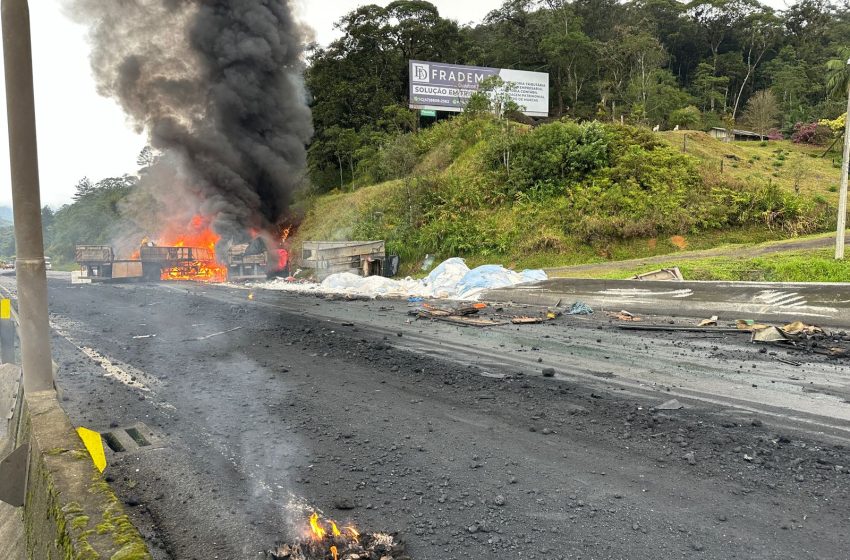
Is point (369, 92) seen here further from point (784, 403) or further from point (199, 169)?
point (784, 403)

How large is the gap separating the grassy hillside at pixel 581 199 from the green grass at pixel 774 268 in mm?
4525

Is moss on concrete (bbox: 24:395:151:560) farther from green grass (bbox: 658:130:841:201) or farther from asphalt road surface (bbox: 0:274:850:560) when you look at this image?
green grass (bbox: 658:130:841:201)

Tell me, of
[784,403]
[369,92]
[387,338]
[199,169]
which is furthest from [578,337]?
[369,92]

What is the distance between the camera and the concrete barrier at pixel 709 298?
9.81m

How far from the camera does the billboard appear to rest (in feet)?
118

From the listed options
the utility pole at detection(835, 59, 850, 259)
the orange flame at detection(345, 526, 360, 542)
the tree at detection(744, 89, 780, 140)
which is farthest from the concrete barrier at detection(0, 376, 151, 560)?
the tree at detection(744, 89, 780, 140)

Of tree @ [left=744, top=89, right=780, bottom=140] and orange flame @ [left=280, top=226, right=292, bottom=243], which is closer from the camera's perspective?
orange flame @ [left=280, top=226, right=292, bottom=243]

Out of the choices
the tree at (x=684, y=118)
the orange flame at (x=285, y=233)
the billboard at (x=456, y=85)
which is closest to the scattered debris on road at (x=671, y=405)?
the orange flame at (x=285, y=233)

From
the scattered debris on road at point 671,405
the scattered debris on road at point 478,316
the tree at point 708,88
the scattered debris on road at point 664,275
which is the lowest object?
the scattered debris on road at point 671,405

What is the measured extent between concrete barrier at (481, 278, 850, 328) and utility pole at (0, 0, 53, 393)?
11500mm

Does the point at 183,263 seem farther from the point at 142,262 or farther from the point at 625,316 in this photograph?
the point at 625,316

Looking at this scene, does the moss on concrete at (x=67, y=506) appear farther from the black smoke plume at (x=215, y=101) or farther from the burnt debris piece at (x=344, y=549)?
the black smoke plume at (x=215, y=101)

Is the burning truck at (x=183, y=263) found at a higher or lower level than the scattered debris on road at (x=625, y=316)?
higher

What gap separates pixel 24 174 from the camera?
347 centimetres
